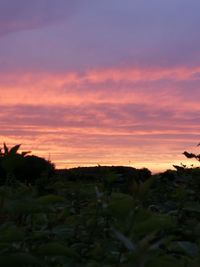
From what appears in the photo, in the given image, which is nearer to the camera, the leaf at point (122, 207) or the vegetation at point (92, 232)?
the vegetation at point (92, 232)

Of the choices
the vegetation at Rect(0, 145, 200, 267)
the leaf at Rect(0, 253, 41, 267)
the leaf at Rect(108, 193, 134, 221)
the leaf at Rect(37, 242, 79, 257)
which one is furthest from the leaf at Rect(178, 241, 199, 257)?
the leaf at Rect(0, 253, 41, 267)

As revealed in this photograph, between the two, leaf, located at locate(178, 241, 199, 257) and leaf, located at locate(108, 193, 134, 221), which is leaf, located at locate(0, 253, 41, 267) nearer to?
leaf, located at locate(108, 193, 134, 221)

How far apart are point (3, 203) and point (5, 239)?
20 centimetres

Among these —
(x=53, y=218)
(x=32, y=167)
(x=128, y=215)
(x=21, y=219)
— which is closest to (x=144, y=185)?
(x=128, y=215)

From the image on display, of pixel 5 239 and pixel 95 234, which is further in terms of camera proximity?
pixel 95 234

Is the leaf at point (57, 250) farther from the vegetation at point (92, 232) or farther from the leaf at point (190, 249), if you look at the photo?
the leaf at point (190, 249)

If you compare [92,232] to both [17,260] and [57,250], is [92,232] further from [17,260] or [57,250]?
[17,260]

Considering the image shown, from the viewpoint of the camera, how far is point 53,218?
348cm

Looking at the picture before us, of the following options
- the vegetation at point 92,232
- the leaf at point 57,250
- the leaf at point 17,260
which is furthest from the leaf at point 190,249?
the leaf at point 17,260

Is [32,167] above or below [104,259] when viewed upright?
above

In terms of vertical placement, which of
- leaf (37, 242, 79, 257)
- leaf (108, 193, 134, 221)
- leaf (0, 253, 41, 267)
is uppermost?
leaf (108, 193, 134, 221)

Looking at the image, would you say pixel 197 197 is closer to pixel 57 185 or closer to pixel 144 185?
pixel 57 185

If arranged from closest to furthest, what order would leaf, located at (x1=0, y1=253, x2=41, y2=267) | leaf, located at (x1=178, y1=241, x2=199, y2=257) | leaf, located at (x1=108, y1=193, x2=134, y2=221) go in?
leaf, located at (x1=0, y1=253, x2=41, y2=267)
leaf, located at (x1=108, y1=193, x2=134, y2=221)
leaf, located at (x1=178, y1=241, x2=199, y2=257)

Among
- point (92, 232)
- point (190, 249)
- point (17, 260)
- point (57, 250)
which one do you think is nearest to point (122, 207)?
point (57, 250)
